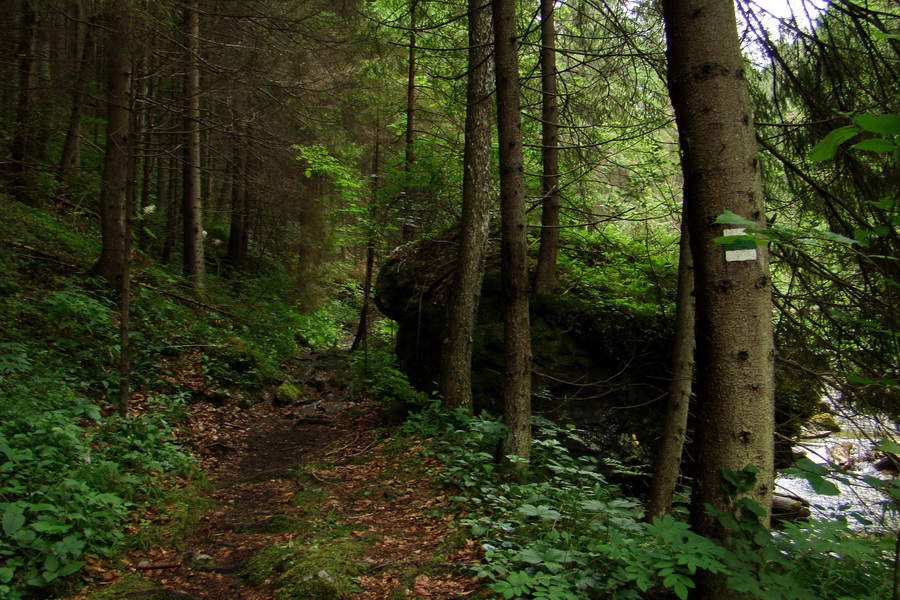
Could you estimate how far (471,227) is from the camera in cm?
671

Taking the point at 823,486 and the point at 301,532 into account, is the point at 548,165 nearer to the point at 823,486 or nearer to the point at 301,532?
the point at 301,532

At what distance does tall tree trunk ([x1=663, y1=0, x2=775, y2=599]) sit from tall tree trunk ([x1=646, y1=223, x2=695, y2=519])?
2883 millimetres

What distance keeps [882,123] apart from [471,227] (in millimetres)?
5551

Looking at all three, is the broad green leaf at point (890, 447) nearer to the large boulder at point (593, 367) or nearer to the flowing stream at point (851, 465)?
the flowing stream at point (851, 465)

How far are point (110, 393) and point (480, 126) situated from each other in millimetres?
6159

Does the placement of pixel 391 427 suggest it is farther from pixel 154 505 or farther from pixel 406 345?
pixel 154 505

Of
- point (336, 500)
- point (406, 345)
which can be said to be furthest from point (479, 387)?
point (336, 500)

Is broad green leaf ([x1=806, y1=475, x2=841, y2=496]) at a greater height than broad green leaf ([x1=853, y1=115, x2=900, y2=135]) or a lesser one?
lesser

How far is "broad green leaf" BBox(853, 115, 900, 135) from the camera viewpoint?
48.5 inches

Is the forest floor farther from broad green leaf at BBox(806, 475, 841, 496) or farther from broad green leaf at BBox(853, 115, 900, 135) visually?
broad green leaf at BBox(853, 115, 900, 135)

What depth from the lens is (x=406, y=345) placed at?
929cm

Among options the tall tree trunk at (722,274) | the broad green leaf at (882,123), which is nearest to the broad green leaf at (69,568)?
the tall tree trunk at (722,274)

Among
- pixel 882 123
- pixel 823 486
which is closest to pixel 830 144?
pixel 882 123

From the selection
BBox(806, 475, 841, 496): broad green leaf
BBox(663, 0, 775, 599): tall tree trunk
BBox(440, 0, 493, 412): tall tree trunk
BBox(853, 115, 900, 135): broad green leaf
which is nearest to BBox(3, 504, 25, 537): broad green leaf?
BBox(663, 0, 775, 599): tall tree trunk
